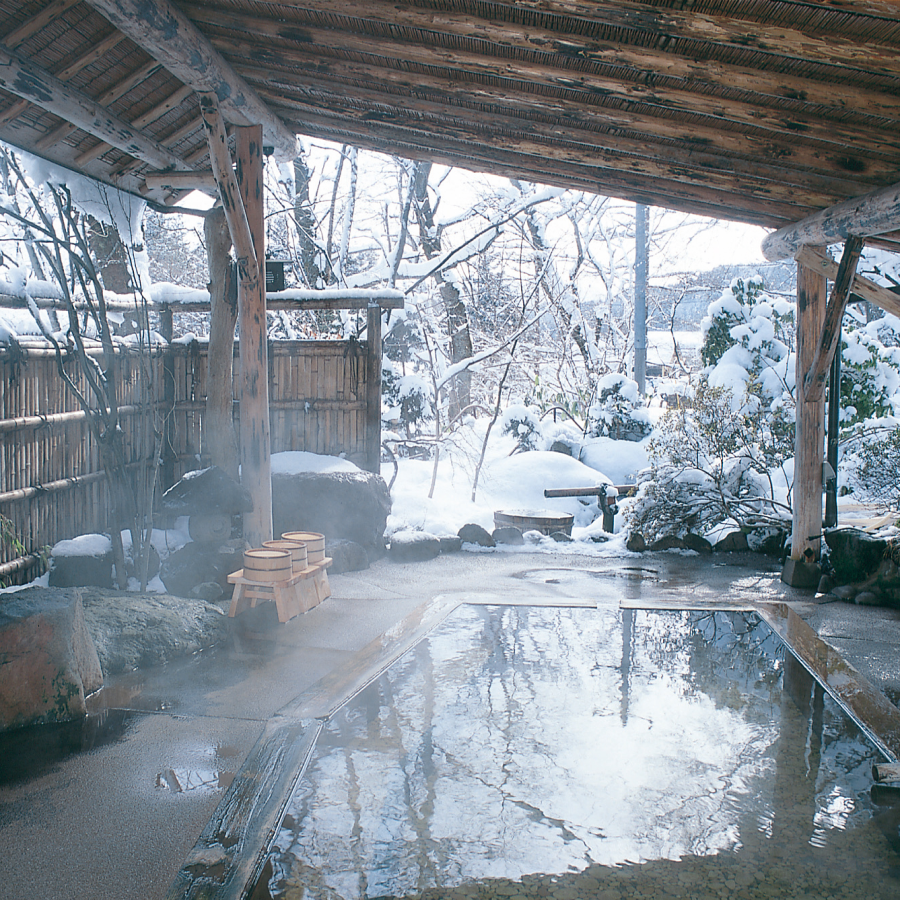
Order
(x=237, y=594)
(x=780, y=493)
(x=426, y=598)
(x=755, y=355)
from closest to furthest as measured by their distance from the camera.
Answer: (x=237, y=594) → (x=426, y=598) → (x=780, y=493) → (x=755, y=355)

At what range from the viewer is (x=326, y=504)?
660 cm

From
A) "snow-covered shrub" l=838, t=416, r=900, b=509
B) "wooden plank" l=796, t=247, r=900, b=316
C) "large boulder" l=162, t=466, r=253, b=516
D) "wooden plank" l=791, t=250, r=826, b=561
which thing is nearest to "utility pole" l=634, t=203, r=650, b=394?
"snow-covered shrub" l=838, t=416, r=900, b=509

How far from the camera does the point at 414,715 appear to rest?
349 cm

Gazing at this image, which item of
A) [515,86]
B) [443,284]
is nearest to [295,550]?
[515,86]

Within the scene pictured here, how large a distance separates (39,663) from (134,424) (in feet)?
11.2

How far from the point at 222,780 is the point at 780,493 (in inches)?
268

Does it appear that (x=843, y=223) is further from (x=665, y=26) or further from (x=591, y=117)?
(x=665, y=26)

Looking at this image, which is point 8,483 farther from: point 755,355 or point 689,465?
point 755,355

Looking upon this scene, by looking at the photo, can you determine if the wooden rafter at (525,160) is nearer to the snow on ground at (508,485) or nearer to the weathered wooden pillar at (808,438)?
the weathered wooden pillar at (808,438)

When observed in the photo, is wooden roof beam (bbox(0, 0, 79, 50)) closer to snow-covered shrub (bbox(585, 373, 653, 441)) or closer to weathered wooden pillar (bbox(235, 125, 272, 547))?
weathered wooden pillar (bbox(235, 125, 272, 547))

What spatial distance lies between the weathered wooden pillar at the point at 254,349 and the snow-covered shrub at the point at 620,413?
6.57m

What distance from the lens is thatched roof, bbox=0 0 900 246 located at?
3293 millimetres

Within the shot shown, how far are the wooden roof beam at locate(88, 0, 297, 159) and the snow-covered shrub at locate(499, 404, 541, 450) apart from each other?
668cm

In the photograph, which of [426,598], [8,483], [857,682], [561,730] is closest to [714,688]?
[857,682]
